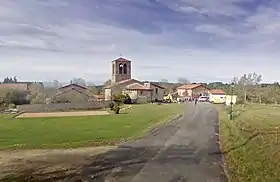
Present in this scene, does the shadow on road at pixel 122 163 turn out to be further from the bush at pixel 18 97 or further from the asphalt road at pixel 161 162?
the bush at pixel 18 97

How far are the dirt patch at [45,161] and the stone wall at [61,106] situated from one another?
3871cm

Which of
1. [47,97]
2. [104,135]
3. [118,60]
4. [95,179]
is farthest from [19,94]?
[95,179]

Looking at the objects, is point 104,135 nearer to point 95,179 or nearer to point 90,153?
point 90,153

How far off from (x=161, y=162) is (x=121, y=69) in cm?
8319

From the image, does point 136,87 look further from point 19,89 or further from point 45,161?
point 45,161

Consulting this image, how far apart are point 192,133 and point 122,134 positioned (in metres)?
5.03

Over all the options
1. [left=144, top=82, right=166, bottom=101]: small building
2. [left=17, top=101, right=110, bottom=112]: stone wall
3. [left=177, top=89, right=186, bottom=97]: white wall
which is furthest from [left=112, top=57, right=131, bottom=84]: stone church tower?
[left=17, top=101, right=110, bottom=112]: stone wall

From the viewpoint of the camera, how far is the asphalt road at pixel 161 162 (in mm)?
12586

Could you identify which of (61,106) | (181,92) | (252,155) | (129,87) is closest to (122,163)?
(252,155)

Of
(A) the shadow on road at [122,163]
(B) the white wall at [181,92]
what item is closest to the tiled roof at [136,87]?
(B) the white wall at [181,92]

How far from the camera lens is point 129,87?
84688 millimetres

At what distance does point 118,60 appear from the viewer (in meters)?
96.3

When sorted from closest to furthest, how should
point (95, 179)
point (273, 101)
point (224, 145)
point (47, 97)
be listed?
point (95, 179), point (224, 145), point (47, 97), point (273, 101)

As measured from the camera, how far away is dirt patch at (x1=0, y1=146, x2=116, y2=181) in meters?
13.5
